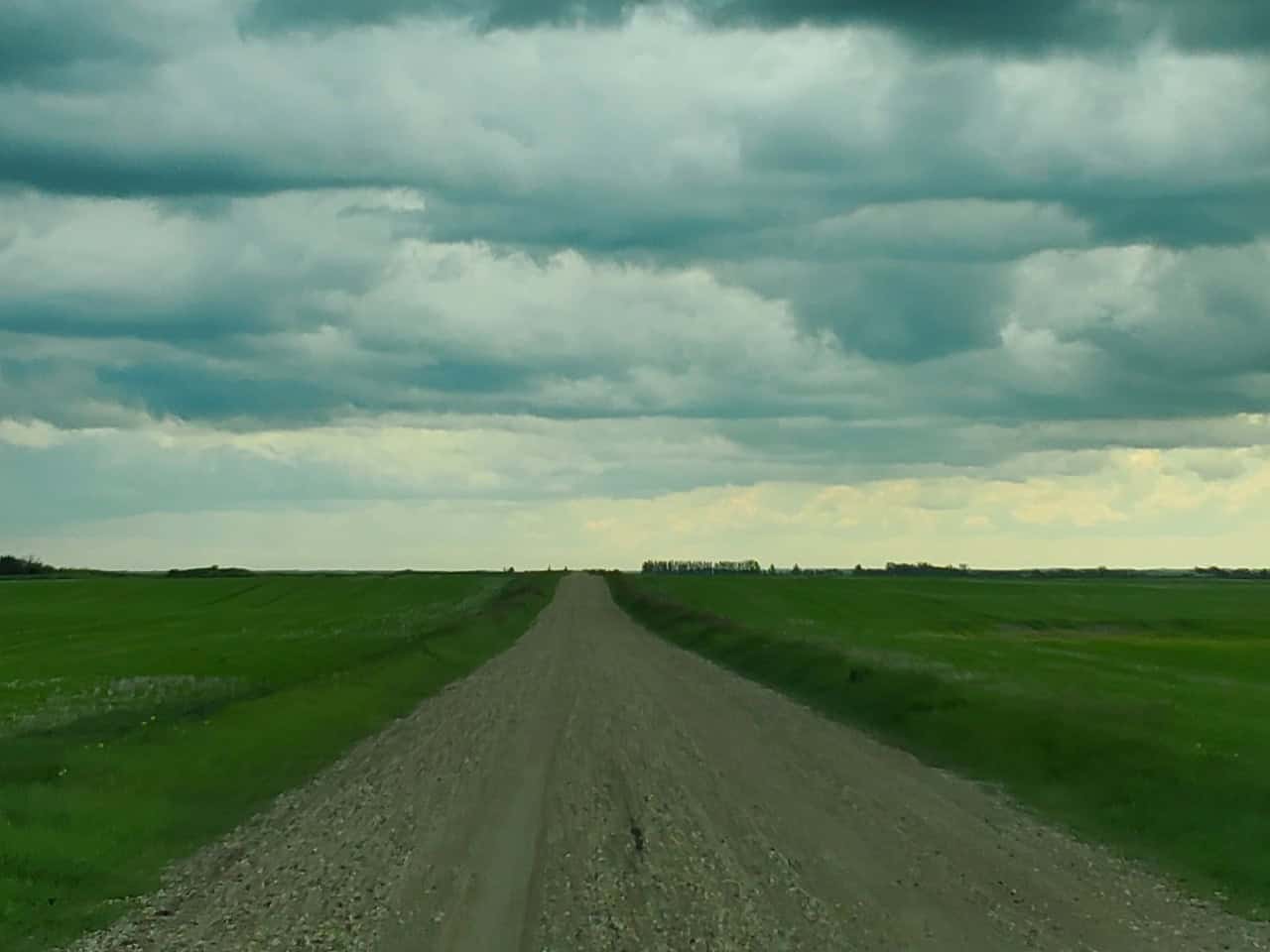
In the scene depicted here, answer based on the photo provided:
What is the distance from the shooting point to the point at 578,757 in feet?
85.3

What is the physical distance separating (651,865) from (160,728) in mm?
16399

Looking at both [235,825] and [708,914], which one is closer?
[708,914]

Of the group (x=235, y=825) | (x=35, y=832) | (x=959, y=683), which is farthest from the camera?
(x=959, y=683)

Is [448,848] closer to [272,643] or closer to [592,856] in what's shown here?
[592,856]

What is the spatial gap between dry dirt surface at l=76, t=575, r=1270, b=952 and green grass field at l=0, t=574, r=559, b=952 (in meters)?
0.94

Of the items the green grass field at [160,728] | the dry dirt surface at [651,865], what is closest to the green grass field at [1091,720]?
the dry dirt surface at [651,865]

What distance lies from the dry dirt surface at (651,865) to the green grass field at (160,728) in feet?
3.09

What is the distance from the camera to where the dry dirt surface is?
13727 millimetres

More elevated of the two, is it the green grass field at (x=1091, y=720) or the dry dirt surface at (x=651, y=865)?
the green grass field at (x=1091, y=720)

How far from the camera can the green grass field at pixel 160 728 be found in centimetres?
1703

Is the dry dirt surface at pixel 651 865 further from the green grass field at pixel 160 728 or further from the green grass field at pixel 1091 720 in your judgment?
the green grass field at pixel 1091 720

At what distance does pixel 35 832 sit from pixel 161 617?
319ft

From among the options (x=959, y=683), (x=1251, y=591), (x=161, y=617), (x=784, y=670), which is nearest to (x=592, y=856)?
(x=959, y=683)

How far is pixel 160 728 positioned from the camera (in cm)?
2928
